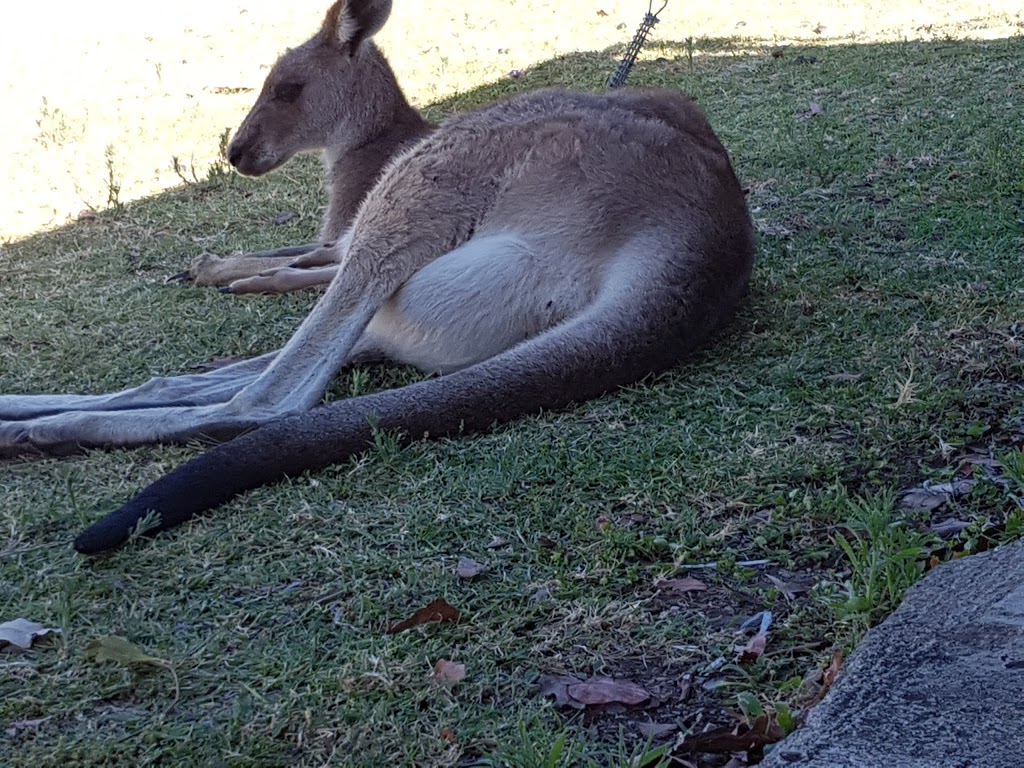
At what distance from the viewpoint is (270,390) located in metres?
3.20

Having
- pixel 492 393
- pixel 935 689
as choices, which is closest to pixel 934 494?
pixel 935 689

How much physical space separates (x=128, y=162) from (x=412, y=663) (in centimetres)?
514

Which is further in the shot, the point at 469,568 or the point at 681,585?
the point at 469,568

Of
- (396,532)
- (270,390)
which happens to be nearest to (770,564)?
(396,532)

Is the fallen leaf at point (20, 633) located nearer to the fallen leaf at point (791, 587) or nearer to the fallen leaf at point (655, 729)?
the fallen leaf at point (655, 729)

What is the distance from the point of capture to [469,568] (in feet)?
7.81

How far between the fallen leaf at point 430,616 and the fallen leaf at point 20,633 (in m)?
0.66

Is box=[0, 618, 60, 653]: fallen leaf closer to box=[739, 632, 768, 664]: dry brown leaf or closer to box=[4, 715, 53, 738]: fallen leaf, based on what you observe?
box=[4, 715, 53, 738]: fallen leaf

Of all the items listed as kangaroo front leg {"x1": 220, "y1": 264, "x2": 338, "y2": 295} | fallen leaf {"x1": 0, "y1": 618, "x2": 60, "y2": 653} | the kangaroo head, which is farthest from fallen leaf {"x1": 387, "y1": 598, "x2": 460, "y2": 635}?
the kangaroo head

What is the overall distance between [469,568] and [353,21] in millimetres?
2988

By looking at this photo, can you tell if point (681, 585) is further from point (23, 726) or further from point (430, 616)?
point (23, 726)

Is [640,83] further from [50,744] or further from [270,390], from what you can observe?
[50,744]

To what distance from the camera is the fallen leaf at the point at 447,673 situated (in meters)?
2.00

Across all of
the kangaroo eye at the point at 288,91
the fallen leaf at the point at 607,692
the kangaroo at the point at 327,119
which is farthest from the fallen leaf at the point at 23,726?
the kangaroo eye at the point at 288,91
